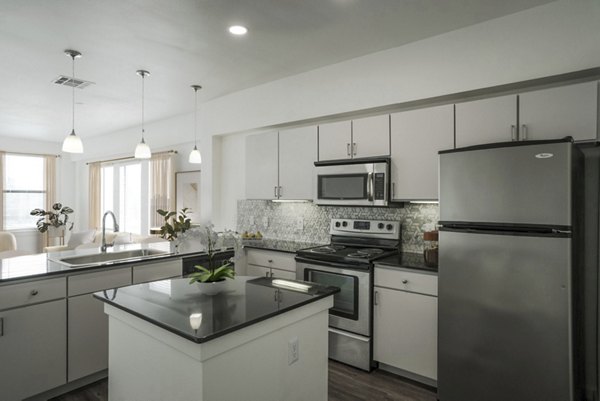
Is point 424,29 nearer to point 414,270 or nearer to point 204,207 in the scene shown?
point 414,270

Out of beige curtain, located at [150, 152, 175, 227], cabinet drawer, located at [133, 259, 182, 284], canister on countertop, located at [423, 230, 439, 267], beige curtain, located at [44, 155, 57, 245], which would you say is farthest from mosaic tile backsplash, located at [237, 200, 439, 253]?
beige curtain, located at [44, 155, 57, 245]

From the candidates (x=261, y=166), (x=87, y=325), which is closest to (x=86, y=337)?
(x=87, y=325)

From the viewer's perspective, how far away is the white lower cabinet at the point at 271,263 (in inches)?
138

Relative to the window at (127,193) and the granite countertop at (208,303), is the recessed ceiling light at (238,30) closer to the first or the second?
the granite countertop at (208,303)

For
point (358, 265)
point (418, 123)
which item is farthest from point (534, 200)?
point (358, 265)

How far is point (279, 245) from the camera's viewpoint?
12.6ft

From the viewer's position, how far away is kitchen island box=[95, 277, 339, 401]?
1350 millimetres

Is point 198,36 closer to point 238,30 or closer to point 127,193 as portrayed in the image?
point 238,30

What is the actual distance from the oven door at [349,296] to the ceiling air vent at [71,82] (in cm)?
326

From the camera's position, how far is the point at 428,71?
9.52ft

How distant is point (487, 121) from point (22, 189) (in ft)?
29.3

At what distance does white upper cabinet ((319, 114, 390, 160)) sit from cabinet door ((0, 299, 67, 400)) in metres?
2.47

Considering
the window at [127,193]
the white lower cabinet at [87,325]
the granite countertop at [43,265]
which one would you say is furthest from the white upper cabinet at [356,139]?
the window at [127,193]

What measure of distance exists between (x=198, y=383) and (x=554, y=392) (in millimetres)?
1889
